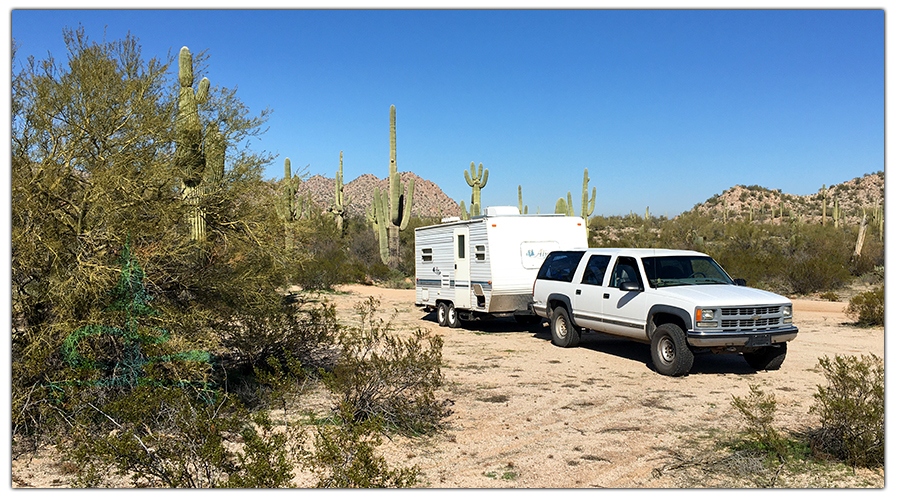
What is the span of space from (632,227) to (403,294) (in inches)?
1484

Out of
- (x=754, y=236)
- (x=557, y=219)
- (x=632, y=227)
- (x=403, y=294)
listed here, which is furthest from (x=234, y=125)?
(x=632, y=227)

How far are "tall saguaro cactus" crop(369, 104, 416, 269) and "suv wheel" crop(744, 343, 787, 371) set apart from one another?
21.3 metres

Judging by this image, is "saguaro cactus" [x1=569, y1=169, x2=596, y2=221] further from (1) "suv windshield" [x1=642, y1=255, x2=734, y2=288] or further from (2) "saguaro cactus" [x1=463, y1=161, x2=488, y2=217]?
(1) "suv windshield" [x1=642, y1=255, x2=734, y2=288]

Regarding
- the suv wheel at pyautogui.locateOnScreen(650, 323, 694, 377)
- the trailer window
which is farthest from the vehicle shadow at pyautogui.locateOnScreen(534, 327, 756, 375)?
the trailer window

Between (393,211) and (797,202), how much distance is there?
210 ft

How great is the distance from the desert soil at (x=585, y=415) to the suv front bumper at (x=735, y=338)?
22.2 inches

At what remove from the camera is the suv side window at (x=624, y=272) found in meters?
10.9

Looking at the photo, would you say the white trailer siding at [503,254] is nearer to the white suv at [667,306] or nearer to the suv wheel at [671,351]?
the white suv at [667,306]

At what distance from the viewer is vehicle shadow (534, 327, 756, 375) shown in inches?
404

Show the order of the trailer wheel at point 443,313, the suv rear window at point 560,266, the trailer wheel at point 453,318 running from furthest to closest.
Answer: the trailer wheel at point 443,313 < the trailer wheel at point 453,318 < the suv rear window at point 560,266

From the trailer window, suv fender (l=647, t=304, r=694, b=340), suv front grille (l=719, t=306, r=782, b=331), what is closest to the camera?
suv front grille (l=719, t=306, r=782, b=331)

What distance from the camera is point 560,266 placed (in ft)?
42.0

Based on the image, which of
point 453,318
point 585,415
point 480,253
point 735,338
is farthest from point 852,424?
point 453,318

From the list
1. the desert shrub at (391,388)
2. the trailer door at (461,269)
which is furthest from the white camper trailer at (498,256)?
the desert shrub at (391,388)
